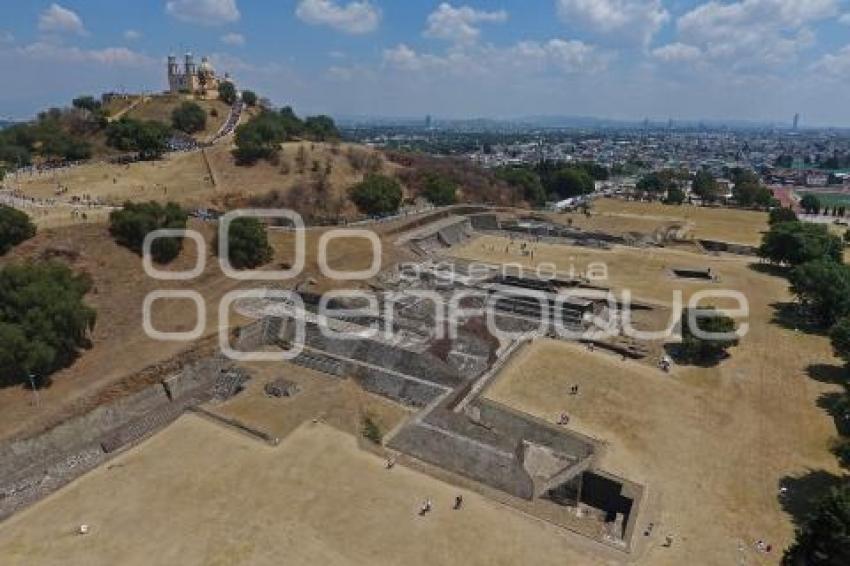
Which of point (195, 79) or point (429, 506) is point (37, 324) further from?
point (195, 79)

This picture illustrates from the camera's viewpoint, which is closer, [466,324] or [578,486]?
[578,486]

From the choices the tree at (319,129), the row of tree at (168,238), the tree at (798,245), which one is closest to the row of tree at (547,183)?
the tree at (319,129)

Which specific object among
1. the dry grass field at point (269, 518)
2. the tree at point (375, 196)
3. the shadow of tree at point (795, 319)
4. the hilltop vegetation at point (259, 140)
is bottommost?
the dry grass field at point (269, 518)

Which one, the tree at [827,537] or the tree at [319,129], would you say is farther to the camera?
the tree at [319,129]

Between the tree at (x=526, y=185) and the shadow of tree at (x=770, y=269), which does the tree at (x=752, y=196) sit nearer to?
the tree at (x=526, y=185)

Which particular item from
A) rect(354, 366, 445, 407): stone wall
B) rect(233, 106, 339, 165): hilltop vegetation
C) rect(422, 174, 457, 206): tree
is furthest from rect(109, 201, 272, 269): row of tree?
rect(422, 174, 457, 206): tree

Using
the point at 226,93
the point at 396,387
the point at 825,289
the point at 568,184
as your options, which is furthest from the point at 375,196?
the point at 568,184

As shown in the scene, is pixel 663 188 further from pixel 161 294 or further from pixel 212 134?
pixel 161 294

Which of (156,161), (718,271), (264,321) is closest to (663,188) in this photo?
(718,271)
